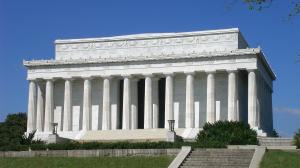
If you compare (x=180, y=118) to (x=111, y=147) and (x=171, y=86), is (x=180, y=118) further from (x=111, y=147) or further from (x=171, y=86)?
(x=111, y=147)

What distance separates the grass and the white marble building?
3617 centimetres

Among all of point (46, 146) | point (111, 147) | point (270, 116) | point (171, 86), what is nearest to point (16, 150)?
point (46, 146)

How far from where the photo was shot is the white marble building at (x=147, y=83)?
85125mm

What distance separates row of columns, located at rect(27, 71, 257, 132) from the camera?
84000 millimetres

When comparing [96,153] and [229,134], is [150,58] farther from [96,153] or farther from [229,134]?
[96,153]

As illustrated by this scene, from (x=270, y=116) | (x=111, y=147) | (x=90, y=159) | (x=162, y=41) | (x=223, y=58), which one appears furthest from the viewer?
(x=270, y=116)

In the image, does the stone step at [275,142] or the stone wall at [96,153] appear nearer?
the stone wall at [96,153]

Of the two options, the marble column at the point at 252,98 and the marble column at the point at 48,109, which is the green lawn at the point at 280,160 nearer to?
the marble column at the point at 252,98

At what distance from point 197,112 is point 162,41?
11203mm

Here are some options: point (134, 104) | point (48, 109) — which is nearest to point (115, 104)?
point (134, 104)

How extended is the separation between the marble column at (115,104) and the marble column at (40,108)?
10.3m

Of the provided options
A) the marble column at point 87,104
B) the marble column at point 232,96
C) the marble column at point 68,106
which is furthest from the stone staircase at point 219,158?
the marble column at point 68,106

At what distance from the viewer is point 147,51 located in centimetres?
9044

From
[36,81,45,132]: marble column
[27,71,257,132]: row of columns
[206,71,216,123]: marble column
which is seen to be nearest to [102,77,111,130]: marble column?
[27,71,257,132]: row of columns
